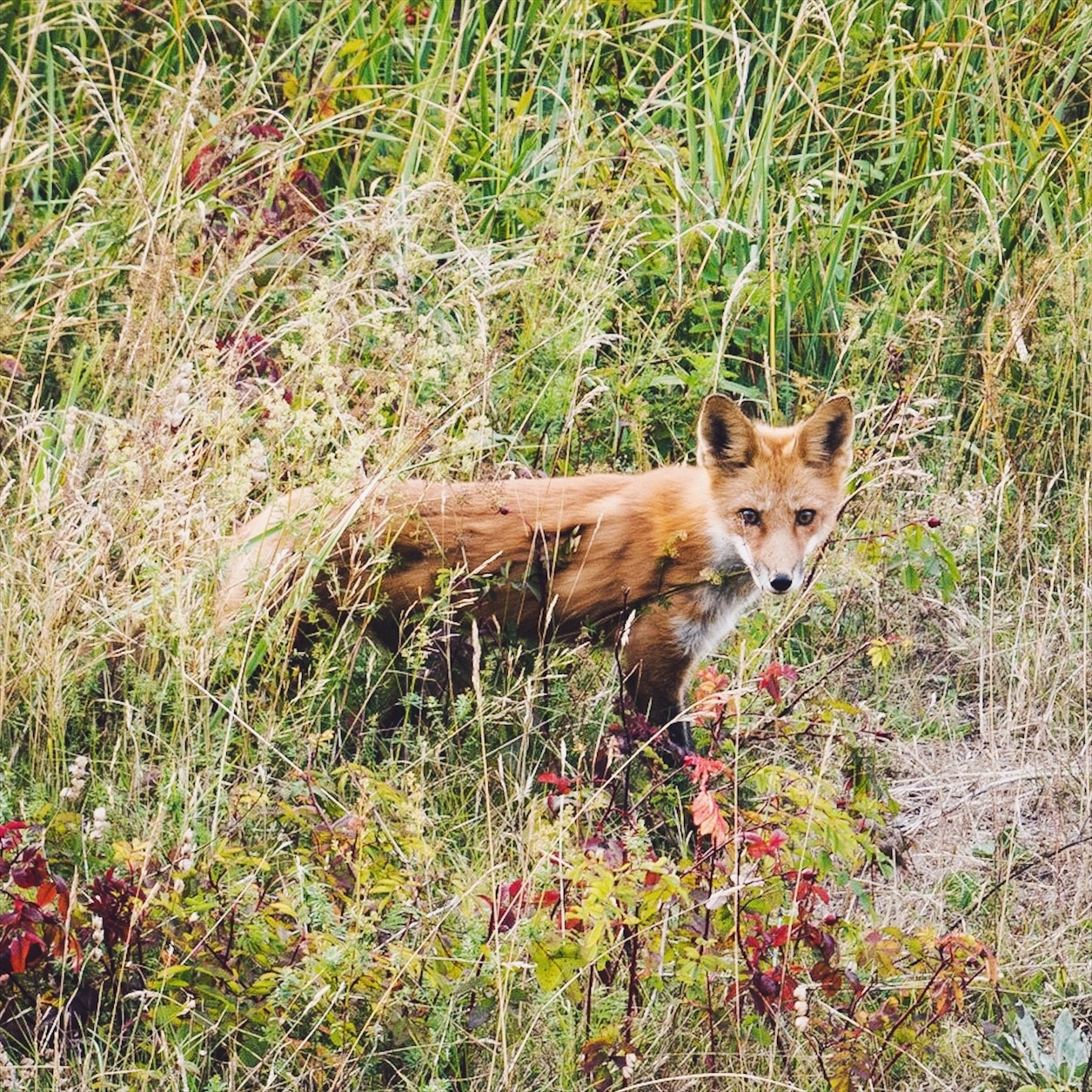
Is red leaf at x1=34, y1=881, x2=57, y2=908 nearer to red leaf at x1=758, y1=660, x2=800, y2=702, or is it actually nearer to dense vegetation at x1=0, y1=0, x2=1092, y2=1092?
dense vegetation at x1=0, y1=0, x2=1092, y2=1092

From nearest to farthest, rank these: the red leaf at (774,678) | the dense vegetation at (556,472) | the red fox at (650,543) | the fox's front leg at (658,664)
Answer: the dense vegetation at (556,472), the red leaf at (774,678), the red fox at (650,543), the fox's front leg at (658,664)

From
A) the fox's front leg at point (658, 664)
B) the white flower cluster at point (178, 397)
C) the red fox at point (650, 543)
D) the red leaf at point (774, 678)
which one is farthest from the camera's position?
the fox's front leg at point (658, 664)

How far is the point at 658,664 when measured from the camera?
15.0 ft

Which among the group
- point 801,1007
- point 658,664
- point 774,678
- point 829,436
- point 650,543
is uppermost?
point 774,678

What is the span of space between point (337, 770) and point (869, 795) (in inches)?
49.6

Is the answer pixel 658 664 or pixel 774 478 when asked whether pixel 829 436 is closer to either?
pixel 774 478

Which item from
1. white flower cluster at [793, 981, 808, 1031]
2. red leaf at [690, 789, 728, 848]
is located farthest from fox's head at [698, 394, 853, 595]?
white flower cluster at [793, 981, 808, 1031]

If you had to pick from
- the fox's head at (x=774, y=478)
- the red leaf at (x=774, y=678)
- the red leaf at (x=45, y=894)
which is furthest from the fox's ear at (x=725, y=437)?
the red leaf at (x=45, y=894)

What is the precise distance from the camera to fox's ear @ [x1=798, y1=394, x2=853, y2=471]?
175 inches

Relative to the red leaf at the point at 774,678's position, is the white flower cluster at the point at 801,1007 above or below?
below

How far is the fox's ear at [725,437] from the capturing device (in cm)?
446

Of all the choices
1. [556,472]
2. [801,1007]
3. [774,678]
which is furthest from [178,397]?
[801,1007]

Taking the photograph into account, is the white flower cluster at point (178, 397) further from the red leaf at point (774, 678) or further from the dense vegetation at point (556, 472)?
the red leaf at point (774, 678)

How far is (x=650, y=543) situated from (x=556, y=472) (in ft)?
→ 1.71
